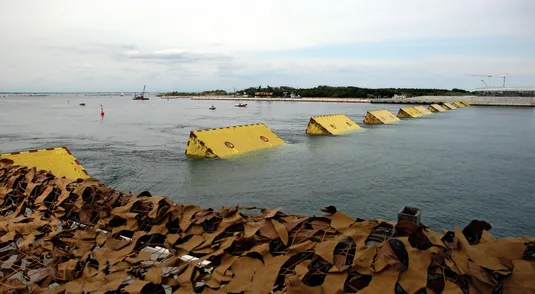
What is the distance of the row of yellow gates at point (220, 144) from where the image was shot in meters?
7.34

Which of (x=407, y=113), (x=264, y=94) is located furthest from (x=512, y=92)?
(x=264, y=94)

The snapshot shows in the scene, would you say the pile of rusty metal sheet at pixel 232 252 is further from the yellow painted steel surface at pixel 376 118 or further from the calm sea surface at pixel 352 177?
the yellow painted steel surface at pixel 376 118

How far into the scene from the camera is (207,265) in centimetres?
277

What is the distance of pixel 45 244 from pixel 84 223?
43 centimetres

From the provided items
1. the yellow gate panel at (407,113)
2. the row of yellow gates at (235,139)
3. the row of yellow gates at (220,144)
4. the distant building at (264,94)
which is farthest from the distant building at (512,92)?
the row of yellow gates at (235,139)

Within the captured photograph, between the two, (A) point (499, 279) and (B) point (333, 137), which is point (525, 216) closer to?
(A) point (499, 279)

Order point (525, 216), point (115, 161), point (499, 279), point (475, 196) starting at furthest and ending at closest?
point (115, 161), point (475, 196), point (525, 216), point (499, 279)

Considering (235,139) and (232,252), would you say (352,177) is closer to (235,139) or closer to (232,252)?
(235,139)

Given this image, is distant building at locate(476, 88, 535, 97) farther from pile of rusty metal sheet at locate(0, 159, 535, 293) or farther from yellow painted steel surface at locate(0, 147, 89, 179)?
pile of rusty metal sheet at locate(0, 159, 535, 293)

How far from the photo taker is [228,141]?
40.9 ft

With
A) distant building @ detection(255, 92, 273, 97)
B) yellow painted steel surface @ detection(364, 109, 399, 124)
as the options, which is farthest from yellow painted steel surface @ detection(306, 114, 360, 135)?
distant building @ detection(255, 92, 273, 97)

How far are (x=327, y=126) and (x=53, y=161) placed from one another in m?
13.3

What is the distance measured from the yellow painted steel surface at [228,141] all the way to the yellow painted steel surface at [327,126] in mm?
4278

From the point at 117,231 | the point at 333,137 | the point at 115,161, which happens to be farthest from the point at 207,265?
the point at 333,137
